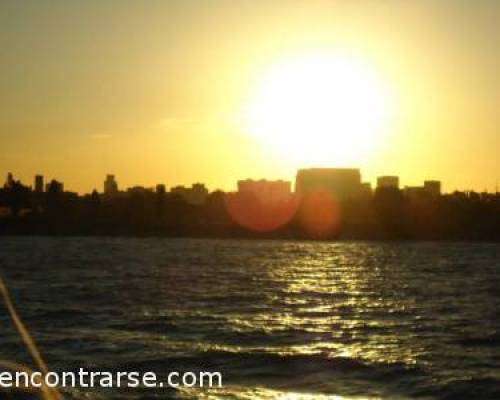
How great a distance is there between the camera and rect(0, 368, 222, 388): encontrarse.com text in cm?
2480

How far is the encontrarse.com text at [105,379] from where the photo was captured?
24.8m

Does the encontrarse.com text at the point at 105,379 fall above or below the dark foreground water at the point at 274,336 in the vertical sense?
above

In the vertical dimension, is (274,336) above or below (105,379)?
below

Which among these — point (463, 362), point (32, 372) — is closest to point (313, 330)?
point (463, 362)

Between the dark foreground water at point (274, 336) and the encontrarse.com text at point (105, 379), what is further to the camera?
the dark foreground water at point (274, 336)

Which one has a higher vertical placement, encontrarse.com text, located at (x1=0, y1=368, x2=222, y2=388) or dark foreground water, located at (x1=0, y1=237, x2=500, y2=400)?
encontrarse.com text, located at (x1=0, y1=368, x2=222, y2=388)

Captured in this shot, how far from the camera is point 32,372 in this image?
26.5 m

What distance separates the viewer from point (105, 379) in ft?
84.6

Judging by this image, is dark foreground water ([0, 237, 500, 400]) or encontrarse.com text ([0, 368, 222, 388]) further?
dark foreground water ([0, 237, 500, 400])

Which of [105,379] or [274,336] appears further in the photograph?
[274,336]

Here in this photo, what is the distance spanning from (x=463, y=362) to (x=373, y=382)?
521 cm

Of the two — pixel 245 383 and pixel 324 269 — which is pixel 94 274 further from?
pixel 245 383

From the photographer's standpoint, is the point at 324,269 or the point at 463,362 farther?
the point at 324,269

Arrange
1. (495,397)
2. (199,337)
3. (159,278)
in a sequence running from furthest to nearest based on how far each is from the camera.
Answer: (159,278), (199,337), (495,397)
